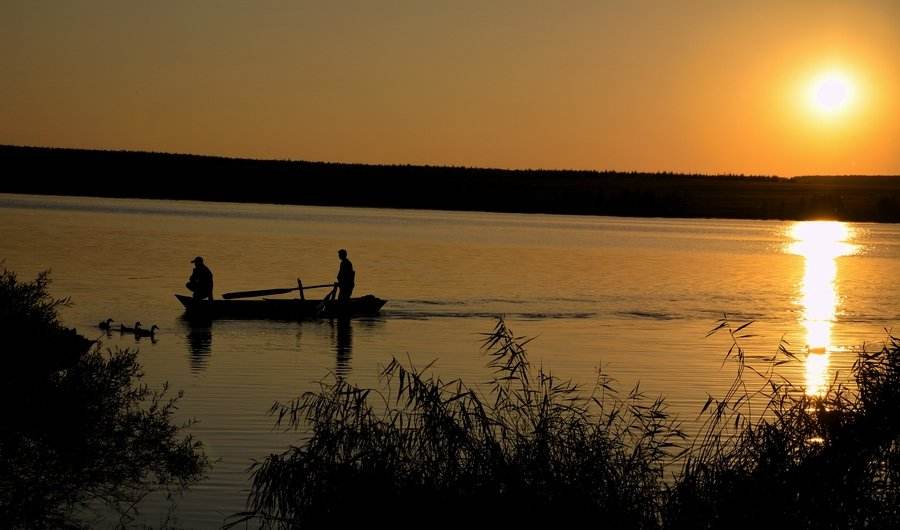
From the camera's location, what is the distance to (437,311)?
40625mm

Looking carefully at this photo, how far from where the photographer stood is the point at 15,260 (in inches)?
2254

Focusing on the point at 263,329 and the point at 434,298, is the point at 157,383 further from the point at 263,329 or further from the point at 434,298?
the point at 434,298

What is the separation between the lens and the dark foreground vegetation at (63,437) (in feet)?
39.2

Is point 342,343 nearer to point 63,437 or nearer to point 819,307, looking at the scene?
point 63,437

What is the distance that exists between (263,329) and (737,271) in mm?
45639

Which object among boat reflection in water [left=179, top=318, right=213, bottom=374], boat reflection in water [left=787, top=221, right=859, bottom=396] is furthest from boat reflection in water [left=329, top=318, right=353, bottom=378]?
boat reflection in water [left=787, top=221, right=859, bottom=396]

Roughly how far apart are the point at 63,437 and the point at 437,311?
28.2 meters

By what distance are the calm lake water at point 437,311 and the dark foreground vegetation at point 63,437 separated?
3.48ft

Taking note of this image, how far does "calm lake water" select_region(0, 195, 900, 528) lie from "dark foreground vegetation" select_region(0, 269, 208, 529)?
3.48ft

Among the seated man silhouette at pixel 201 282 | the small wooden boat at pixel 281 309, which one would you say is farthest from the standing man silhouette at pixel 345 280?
the seated man silhouette at pixel 201 282

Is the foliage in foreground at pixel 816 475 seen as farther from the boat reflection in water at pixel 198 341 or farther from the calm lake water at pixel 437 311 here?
the boat reflection in water at pixel 198 341

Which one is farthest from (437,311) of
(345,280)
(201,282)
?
(201,282)

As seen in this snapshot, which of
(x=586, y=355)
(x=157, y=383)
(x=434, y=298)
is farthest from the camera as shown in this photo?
(x=434, y=298)

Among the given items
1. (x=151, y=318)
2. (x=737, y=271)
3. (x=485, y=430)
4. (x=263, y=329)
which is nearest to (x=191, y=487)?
(x=485, y=430)
